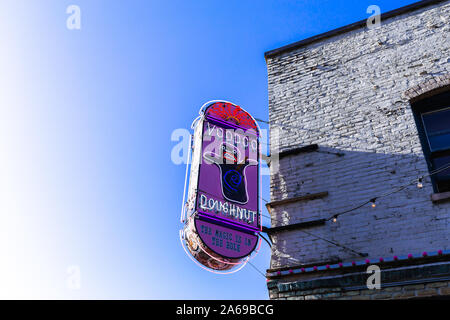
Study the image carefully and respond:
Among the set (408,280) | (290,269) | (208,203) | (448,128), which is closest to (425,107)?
(448,128)

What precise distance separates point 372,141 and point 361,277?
2.27m

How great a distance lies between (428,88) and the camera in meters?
6.30

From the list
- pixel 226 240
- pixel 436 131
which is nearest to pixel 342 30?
pixel 436 131

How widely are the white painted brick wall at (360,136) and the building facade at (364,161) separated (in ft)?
0.06

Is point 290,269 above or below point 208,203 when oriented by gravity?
below

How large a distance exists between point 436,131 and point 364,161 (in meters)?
1.36

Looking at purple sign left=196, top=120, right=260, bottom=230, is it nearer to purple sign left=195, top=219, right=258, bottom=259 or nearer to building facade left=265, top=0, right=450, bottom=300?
purple sign left=195, top=219, right=258, bottom=259

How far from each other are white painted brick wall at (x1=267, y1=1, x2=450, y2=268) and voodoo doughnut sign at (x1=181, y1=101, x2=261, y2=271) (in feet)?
2.06

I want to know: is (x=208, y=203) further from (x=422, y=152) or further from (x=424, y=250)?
(x=422, y=152)

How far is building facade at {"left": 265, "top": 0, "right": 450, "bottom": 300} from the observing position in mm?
5191

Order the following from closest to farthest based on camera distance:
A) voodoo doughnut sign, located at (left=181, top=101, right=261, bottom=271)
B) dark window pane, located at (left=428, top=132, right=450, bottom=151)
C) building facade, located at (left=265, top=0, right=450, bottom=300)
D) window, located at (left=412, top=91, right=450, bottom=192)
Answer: building facade, located at (left=265, top=0, right=450, bottom=300), voodoo doughnut sign, located at (left=181, top=101, right=261, bottom=271), window, located at (left=412, top=91, right=450, bottom=192), dark window pane, located at (left=428, top=132, right=450, bottom=151)

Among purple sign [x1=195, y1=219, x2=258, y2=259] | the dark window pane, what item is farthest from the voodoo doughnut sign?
the dark window pane
